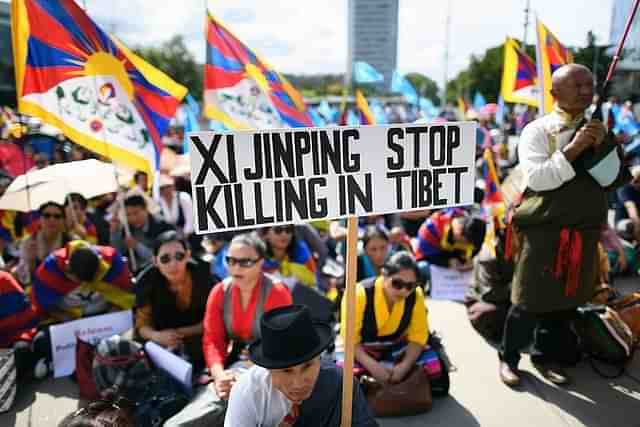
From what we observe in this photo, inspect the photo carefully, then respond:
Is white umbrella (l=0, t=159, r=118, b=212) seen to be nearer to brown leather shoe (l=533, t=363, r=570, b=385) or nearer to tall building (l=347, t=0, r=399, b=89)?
brown leather shoe (l=533, t=363, r=570, b=385)

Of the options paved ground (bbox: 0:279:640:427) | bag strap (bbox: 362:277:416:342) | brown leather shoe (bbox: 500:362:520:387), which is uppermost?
bag strap (bbox: 362:277:416:342)

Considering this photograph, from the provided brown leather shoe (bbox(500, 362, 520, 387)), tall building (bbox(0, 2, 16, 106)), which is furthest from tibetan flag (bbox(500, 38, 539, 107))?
tall building (bbox(0, 2, 16, 106))

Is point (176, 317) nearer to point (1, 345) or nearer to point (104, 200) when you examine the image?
point (1, 345)

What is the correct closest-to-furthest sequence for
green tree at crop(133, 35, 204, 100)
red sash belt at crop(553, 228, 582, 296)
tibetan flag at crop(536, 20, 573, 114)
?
red sash belt at crop(553, 228, 582, 296)
tibetan flag at crop(536, 20, 573, 114)
green tree at crop(133, 35, 204, 100)

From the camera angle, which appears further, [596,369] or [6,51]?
[6,51]

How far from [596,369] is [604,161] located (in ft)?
5.06

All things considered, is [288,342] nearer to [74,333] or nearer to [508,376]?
[508,376]

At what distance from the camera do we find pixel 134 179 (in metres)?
7.12

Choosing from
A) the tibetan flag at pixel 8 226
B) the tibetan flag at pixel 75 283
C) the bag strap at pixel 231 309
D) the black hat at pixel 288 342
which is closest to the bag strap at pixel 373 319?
the bag strap at pixel 231 309

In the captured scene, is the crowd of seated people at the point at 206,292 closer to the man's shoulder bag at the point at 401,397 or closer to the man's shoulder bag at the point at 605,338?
the man's shoulder bag at the point at 401,397

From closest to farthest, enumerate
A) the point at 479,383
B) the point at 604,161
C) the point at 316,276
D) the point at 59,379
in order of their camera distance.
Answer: the point at 604,161 < the point at 479,383 < the point at 59,379 < the point at 316,276

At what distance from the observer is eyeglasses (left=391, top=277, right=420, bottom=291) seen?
2826mm

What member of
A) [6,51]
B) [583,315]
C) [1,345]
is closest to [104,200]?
[1,345]

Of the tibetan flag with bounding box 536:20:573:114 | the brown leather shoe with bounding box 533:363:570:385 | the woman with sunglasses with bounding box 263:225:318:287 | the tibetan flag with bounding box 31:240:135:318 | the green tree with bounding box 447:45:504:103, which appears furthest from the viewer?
the green tree with bounding box 447:45:504:103
